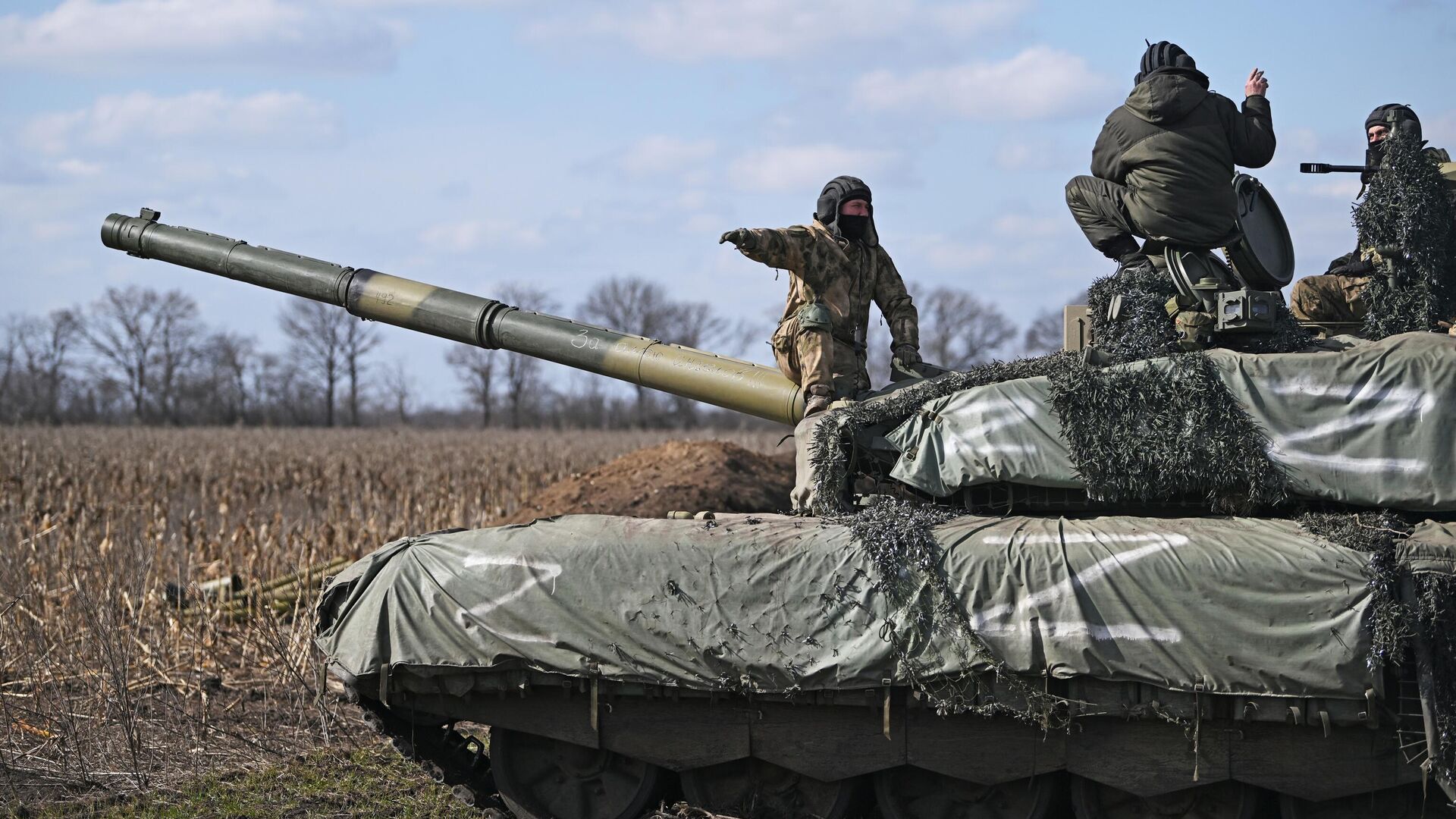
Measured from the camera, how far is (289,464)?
24.5 meters

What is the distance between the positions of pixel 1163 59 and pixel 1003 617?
309 centimetres

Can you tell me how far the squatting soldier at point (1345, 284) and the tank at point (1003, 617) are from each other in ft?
6.68

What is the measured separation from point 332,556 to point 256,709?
3.47 meters

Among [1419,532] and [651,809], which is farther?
[651,809]

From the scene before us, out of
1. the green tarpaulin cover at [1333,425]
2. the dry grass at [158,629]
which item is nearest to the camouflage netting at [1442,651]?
the green tarpaulin cover at [1333,425]

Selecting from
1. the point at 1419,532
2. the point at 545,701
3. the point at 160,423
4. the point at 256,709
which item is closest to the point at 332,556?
the point at 256,709

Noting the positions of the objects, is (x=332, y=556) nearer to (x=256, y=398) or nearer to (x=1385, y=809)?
(x=1385, y=809)

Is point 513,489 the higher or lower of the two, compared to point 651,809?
higher

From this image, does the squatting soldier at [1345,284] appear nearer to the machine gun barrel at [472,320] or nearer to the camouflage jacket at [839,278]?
the camouflage jacket at [839,278]

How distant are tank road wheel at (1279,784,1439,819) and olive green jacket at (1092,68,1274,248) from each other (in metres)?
2.71

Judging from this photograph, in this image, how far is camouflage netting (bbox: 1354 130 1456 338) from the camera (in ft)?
22.5

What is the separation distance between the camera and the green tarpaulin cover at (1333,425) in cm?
559

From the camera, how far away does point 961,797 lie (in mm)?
6434

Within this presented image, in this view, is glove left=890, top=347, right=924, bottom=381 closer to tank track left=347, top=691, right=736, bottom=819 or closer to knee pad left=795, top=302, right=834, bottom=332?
knee pad left=795, top=302, right=834, bottom=332
